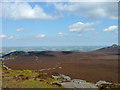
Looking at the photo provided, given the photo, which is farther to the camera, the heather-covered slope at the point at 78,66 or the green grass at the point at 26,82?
the heather-covered slope at the point at 78,66

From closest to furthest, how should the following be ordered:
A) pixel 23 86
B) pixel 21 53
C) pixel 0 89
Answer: pixel 0 89 → pixel 23 86 → pixel 21 53

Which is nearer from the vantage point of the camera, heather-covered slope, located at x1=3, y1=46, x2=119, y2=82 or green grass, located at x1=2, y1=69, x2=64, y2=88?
green grass, located at x1=2, y1=69, x2=64, y2=88

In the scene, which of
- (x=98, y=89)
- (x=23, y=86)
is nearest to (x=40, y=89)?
(x=23, y=86)

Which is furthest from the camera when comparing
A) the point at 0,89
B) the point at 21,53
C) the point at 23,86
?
the point at 21,53

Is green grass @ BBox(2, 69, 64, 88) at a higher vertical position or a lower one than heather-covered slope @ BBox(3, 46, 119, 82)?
higher

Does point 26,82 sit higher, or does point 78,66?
point 26,82

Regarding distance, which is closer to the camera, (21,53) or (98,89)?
(98,89)

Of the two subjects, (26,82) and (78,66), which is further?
(78,66)

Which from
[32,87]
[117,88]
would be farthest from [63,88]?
[117,88]

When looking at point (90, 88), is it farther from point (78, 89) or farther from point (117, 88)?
point (117, 88)

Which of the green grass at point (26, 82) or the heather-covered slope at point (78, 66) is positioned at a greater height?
the green grass at point (26, 82)
